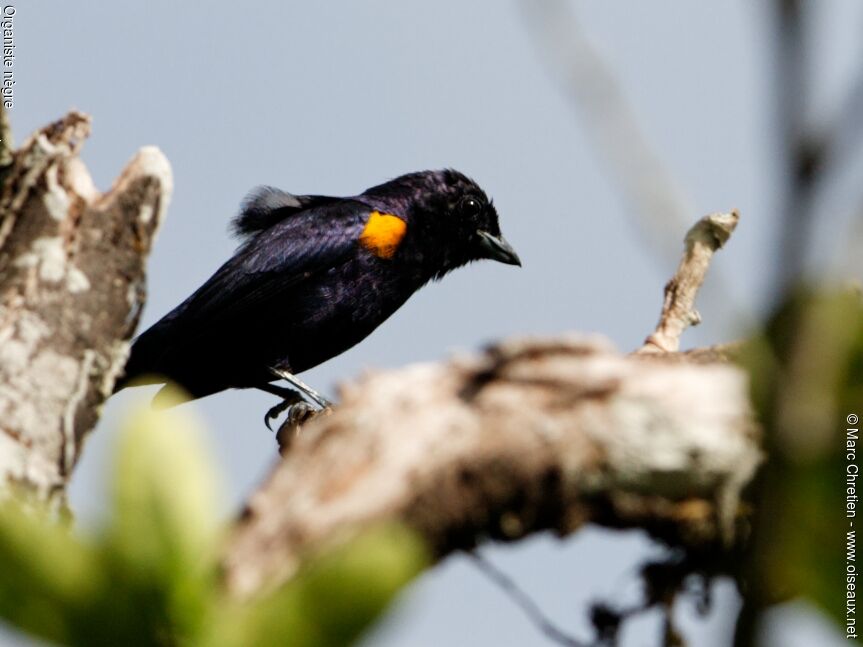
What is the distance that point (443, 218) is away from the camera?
24.0 feet

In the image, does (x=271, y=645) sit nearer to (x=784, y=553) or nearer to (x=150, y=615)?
(x=150, y=615)

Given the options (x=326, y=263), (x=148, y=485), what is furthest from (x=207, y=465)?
(x=326, y=263)

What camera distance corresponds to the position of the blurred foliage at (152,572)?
1.09m

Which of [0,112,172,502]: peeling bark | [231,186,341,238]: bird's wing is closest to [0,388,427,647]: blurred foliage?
[0,112,172,502]: peeling bark

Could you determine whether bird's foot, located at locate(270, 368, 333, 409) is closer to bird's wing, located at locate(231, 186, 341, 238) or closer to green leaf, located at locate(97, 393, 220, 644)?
bird's wing, located at locate(231, 186, 341, 238)

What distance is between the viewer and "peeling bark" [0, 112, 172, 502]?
2398 mm

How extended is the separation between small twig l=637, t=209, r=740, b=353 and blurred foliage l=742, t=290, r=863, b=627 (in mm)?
2957

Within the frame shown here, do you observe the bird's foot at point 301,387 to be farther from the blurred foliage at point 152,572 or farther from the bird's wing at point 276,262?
the blurred foliage at point 152,572

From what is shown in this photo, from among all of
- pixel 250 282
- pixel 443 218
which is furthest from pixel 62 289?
pixel 443 218

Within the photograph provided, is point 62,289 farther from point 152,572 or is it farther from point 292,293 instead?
point 292,293

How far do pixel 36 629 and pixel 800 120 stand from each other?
2.80 ft

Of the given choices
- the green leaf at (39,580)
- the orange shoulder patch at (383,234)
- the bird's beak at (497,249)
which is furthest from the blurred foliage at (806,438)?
the bird's beak at (497,249)

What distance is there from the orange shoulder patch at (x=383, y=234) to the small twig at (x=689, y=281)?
2694 millimetres

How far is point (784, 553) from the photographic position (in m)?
1.20
